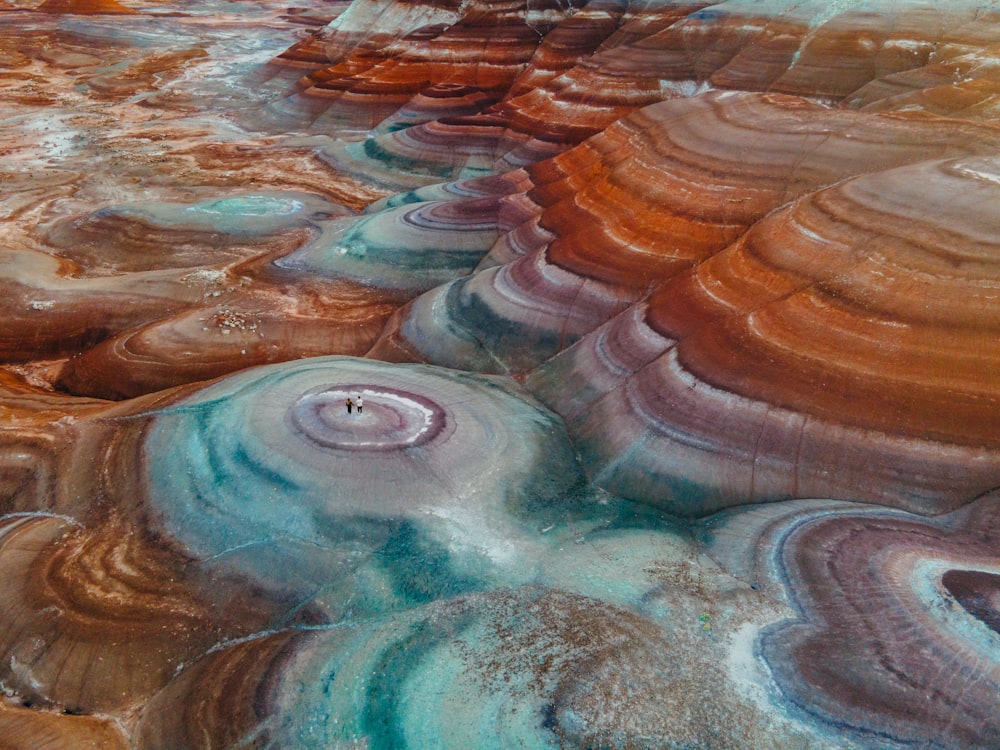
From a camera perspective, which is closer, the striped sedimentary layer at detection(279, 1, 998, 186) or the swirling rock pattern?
the swirling rock pattern

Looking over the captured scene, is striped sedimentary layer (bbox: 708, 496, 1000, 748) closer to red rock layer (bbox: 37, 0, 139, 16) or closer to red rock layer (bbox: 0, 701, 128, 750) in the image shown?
red rock layer (bbox: 0, 701, 128, 750)

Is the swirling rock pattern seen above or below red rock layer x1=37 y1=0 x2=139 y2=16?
below

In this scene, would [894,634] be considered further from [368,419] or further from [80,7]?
[80,7]

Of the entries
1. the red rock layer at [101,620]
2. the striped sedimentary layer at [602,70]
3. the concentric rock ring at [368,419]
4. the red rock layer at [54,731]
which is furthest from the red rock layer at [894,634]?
the striped sedimentary layer at [602,70]

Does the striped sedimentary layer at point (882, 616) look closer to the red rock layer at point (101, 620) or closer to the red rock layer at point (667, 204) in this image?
the red rock layer at point (667, 204)

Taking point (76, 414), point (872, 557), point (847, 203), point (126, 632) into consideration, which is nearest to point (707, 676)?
point (872, 557)

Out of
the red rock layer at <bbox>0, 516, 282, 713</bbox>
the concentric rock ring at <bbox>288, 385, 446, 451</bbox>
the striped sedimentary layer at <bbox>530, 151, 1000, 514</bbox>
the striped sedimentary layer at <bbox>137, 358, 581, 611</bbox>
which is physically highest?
the striped sedimentary layer at <bbox>530, 151, 1000, 514</bbox>

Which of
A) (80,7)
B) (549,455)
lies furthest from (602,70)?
(80,7)

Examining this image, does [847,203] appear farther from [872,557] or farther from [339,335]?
[339,335]

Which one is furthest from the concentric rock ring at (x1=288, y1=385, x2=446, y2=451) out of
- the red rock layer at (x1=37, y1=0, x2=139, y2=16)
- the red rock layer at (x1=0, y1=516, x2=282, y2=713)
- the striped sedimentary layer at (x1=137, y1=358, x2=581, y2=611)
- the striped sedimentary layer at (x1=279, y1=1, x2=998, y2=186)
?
the red rock layer at (x1=37, y1=0, x2=139, y2=16)
